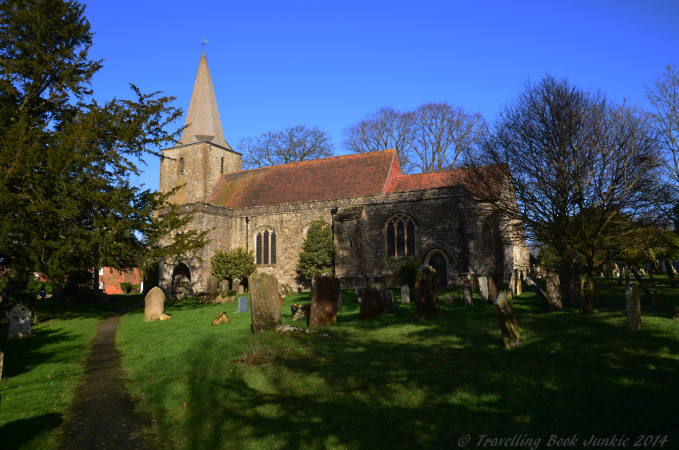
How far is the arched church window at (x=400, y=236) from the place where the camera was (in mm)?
24859

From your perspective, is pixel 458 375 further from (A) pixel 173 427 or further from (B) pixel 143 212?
(B) pixel 143 212

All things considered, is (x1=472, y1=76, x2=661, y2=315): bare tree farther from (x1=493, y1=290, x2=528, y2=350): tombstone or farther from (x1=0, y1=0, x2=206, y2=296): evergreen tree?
(x1=0, y1=0, x2=206, y2=296): evergreen tree

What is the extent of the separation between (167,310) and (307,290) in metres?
10.0

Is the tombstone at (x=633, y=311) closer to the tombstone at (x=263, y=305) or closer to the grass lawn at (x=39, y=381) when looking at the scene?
the tombstone at (x=263, y=305)

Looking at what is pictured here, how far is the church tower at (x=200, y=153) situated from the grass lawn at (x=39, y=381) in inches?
833

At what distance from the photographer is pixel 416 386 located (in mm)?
6176

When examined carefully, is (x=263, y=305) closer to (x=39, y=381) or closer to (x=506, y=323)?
(x=39, y=381)

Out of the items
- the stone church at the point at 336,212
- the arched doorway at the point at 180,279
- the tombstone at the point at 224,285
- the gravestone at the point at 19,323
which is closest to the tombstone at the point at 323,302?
the gravestone at the point at 19,323

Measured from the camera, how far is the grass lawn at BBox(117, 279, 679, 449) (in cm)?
476

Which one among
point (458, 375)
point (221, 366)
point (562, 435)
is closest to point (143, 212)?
point (221, 366)

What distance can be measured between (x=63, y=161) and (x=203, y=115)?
82.8ft

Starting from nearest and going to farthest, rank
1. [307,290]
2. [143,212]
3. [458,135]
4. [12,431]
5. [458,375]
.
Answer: [12,431], [458,375], [143,212], [307,290], [458,135]

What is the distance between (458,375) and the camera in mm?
6465

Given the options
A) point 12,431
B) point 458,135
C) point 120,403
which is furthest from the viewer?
point 458,135
